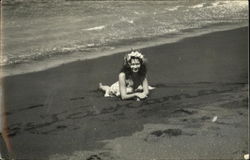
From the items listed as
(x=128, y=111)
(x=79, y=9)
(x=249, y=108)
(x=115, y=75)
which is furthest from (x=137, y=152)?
(x=79, y=9)

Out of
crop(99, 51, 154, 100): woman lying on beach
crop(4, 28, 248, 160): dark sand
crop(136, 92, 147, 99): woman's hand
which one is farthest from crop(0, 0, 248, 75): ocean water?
crop(136, 92, 147, 99): woman's hand

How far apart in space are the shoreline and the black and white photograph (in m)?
0.02

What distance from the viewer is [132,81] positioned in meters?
5.24

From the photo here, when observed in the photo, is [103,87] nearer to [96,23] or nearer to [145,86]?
[145,86]

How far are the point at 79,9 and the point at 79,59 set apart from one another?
925 millimetres

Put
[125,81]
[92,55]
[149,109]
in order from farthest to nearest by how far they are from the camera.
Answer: [92,55] < [125,81] < [149,109]

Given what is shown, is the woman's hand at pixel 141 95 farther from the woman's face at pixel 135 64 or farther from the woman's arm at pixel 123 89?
the woman's face at pixel 135 64

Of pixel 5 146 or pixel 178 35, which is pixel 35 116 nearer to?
pixel 5 146

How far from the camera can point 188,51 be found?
6.51m

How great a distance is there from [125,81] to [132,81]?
0.35ft

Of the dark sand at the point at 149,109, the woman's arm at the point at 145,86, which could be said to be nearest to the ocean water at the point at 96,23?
the dark sand at the point at 149,109

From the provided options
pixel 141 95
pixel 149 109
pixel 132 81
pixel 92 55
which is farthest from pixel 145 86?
pixel 92 55

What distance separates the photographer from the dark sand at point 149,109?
3.92m

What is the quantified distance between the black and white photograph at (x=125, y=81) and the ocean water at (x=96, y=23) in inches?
1.0
